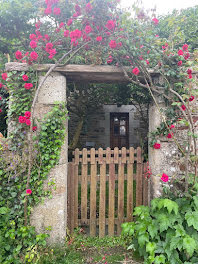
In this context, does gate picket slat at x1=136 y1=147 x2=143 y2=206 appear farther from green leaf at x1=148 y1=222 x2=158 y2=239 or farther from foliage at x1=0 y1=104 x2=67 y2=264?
foliage at x1=0 y1=104 x2=67 y2=264

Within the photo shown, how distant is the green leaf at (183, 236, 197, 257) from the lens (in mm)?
1996

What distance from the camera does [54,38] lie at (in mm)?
2762

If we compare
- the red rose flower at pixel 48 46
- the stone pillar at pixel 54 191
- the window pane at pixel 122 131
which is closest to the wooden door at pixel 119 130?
the window pane at pixel 122 131

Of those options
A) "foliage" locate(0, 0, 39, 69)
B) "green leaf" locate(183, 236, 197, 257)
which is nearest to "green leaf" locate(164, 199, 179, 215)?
"green leaf" locate(183, 236, 197, 257)

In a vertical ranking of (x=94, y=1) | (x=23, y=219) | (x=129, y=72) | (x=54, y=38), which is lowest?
(x=23, y=219)

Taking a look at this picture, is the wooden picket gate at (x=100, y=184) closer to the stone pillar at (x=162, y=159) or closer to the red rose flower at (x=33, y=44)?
the stone pillar at (x=162, y=159)

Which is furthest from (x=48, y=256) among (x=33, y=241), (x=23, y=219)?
(x=23, y=219)

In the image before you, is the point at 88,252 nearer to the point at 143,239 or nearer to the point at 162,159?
the point at 143,239

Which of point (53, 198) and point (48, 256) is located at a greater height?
point (53, 198)

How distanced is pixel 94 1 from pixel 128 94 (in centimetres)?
351

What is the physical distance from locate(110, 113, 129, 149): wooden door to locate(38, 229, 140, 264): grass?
21.0ft

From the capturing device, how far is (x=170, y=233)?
2.21 m

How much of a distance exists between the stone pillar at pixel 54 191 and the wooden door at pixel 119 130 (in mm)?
6573

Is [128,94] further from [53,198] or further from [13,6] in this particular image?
[53,198]
